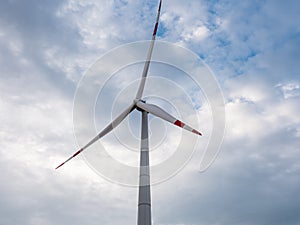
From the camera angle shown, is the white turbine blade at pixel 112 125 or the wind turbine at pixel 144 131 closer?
the wind turbine at pixel 144 131

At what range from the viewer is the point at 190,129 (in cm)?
4397

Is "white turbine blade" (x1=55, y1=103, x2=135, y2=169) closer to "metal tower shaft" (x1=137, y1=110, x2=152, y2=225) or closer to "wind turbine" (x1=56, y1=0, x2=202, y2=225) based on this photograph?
"wind turbine" (x1=56, y1=0, x2=202, y2=225)

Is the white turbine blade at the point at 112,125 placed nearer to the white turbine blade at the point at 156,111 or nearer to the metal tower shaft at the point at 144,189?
the white turbine blade at the point at 156,111

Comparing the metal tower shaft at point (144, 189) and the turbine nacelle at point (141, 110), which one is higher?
the turbine nacelle at point (141, 110)

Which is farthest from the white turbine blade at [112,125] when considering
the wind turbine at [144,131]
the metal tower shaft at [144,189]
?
the metal tower shaft at [144,189]

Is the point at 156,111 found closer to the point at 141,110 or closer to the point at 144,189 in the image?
the point at 141,110

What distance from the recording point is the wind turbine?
38.2 metres

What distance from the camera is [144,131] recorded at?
46531mm

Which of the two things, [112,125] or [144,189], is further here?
[112,125]

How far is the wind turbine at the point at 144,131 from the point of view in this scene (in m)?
38.2

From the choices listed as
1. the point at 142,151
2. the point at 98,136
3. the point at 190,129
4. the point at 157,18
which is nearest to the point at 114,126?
the point at 98,136

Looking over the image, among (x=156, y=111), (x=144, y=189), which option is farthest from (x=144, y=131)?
(x=144, y=189)

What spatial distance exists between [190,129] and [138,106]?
993 centimetres

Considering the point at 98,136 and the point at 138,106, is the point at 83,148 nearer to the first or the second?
the point at 98,136
